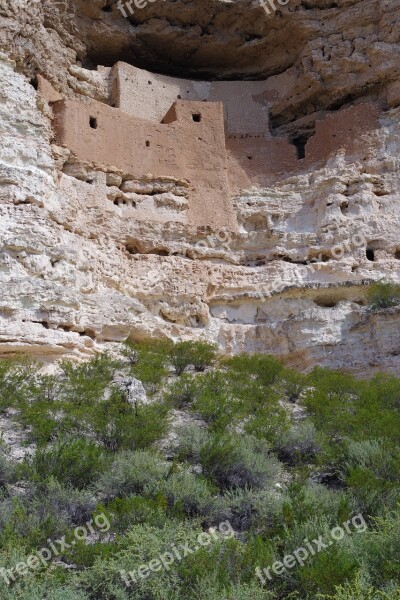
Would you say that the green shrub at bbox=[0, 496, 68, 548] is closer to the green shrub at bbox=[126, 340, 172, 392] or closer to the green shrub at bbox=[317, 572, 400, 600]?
the green shrub at bbox=[317, 572, 400, 600]

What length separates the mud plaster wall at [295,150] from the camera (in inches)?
696

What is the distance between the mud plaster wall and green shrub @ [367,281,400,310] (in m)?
4.19

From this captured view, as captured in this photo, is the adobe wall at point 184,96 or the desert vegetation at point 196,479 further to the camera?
the adobe wall at point 184,96

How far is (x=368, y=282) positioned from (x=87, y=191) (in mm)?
5754

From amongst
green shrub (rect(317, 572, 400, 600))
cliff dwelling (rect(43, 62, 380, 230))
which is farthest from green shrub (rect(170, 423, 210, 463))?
cliff dwelling (rect(43, 62, 380, 230))

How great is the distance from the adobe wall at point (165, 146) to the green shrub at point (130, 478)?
9.49 metres

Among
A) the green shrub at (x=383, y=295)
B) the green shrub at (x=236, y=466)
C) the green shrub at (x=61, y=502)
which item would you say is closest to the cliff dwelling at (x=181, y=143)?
the green shrub at (x=383, y=295)

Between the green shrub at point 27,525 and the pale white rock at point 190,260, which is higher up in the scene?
the pale white rock at point 190,260

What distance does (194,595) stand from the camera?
5363mm

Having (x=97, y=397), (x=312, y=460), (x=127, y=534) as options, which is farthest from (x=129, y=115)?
(x=127, y=534)

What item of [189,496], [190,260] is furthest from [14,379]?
[190,260]

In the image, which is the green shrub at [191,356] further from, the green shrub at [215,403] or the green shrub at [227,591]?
the green shrub at [227,591]

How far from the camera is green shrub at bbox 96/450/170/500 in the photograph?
23.5ft

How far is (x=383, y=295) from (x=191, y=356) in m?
3.85
